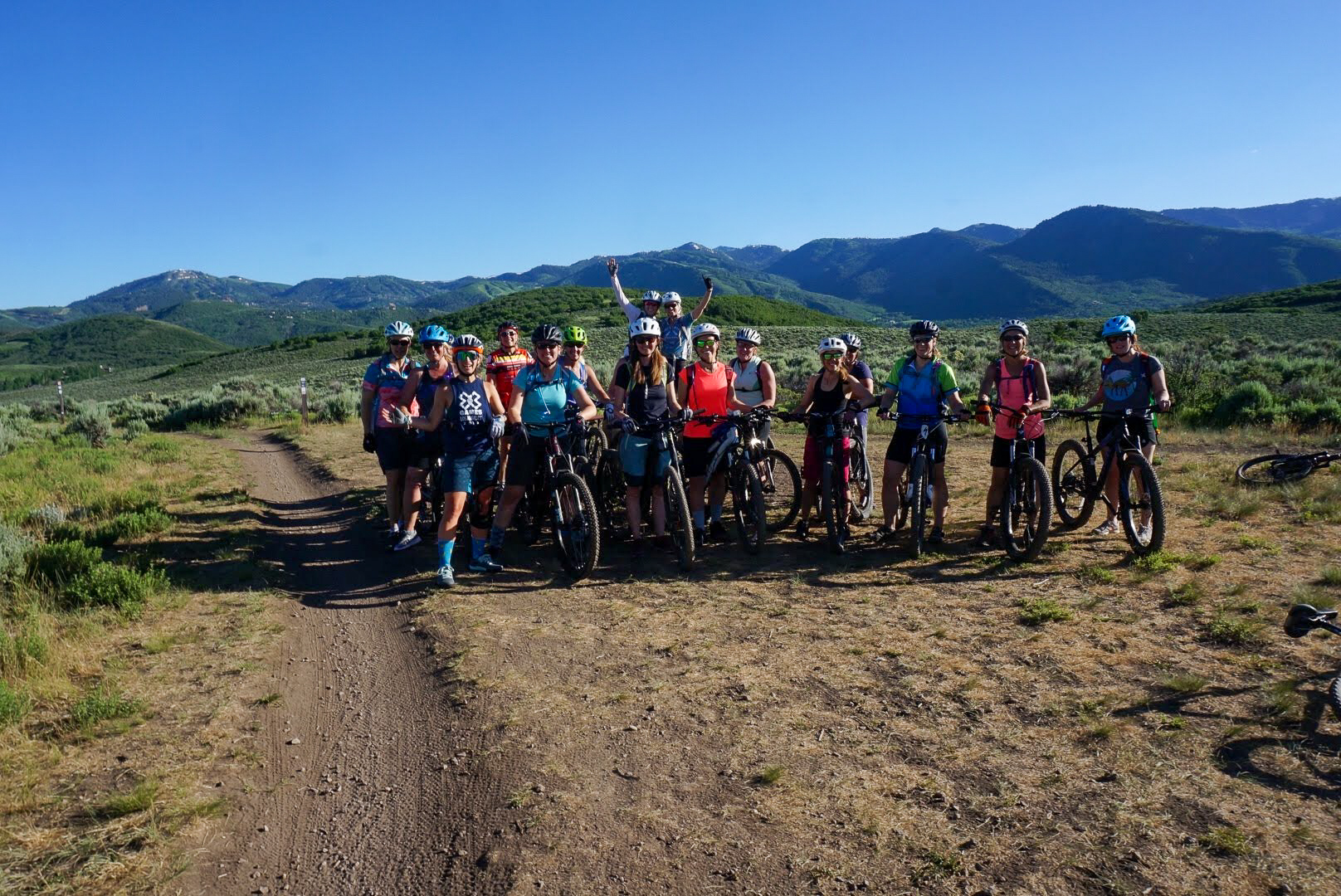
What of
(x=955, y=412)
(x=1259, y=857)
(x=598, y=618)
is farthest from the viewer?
(x=955, y=412)

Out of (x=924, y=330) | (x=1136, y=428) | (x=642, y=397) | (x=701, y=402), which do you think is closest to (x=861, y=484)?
(x=924, y=330)

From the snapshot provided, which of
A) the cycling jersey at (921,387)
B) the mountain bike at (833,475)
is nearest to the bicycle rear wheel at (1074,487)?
the cycling jersey at (921,387)

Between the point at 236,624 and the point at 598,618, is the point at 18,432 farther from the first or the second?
the point at 598,618

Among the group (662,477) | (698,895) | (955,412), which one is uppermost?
(955,412)

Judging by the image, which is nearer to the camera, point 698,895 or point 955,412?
point 698,895

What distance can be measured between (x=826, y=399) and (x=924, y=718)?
3735mm

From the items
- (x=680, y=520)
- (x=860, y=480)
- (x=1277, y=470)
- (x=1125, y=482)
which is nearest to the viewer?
(x=1125, y=482)

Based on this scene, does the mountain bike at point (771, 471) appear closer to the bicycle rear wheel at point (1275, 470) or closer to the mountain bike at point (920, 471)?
the mountain bike at point (920, 471)

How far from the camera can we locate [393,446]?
7852 mm

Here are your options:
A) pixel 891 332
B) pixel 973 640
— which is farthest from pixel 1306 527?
pixel 891 332

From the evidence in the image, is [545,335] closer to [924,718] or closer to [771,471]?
[771,471]

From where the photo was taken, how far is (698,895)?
9.68ft

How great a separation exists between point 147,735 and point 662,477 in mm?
4180

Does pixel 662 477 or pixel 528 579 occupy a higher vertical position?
pixel 662 477
